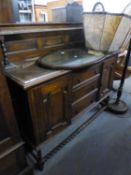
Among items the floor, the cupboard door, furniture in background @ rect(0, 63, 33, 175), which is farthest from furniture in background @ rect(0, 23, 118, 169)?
the floor

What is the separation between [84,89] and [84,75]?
6.6 inches

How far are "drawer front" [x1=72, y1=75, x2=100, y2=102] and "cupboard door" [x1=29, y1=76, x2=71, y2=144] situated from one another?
0.41ft

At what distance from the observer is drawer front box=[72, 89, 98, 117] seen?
1445mm

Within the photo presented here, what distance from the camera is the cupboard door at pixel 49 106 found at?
3.31ft

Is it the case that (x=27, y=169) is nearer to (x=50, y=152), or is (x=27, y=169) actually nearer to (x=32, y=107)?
(x=50, y=152)

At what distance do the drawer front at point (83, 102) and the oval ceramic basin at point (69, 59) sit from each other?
1.32ft

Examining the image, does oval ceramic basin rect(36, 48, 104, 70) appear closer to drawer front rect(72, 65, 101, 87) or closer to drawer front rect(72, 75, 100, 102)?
drawer front rect(72, 65, 101, 87)

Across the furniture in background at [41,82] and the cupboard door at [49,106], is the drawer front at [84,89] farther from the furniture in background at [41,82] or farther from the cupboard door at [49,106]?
the cupboard door at [49,106]

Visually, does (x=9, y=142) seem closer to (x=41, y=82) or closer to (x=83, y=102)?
(x=41, y=82)

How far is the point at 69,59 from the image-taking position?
4.29 ft

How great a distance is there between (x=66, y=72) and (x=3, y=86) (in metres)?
0.48

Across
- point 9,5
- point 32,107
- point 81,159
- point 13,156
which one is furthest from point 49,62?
point 81,159

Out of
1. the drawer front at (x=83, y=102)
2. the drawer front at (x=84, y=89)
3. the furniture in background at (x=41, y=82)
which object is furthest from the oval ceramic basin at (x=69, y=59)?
the drawer front at (x=83, y=102)

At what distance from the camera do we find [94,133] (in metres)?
1.71
